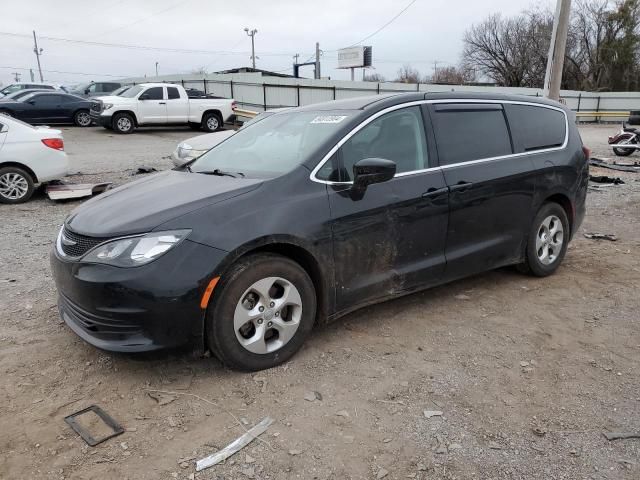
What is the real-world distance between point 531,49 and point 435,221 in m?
53.0

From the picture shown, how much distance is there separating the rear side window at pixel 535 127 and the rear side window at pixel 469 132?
0.46 ft

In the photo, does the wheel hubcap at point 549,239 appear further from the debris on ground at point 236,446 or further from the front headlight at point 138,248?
the front headlight at point 138,248

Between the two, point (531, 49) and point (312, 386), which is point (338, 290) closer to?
point (312, 386)

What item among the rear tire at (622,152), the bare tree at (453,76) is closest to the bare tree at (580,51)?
the bare tree at (453,76)

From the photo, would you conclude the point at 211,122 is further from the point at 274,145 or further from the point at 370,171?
the point at 370,171

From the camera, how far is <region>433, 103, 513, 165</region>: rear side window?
4195 mm

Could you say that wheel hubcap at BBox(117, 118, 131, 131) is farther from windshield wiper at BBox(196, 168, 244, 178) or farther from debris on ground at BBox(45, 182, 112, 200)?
windshield wiper at BBox(196, 168, 244, 178)

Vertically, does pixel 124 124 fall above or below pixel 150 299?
below

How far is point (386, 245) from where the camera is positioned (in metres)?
3.75

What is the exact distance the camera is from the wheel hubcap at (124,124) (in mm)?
19609

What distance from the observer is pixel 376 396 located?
10.2 feet

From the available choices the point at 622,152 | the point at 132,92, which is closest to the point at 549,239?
the point at 622,152

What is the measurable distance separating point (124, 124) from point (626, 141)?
55.1 feet

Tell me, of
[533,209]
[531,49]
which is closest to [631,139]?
[533,209]
